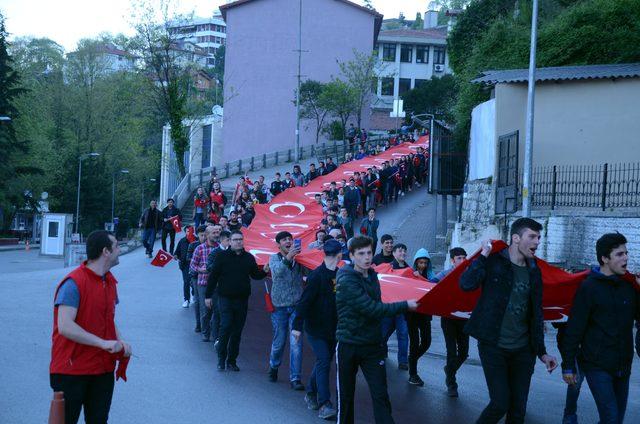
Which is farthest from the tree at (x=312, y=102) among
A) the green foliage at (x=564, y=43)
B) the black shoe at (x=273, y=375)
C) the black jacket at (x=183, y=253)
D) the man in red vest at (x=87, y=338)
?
the man in red vest at (x=87, y=338)

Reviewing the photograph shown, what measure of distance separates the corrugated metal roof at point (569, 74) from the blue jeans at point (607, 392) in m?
14.8

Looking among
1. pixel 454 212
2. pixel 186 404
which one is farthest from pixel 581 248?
pixel 454 212

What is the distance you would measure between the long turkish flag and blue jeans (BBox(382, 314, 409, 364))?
0.64 m

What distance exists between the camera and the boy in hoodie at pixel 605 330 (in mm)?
7324

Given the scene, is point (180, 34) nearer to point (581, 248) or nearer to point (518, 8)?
point (518, 8)

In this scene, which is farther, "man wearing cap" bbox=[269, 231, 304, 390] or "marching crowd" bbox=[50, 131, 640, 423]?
"man wearing cap" bbox=[269, 231, 304, 390]

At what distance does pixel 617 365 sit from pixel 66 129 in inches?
2898

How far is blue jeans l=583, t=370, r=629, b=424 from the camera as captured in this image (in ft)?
23.8

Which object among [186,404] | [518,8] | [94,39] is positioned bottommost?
[186,404]

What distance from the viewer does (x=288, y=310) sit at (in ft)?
37.2

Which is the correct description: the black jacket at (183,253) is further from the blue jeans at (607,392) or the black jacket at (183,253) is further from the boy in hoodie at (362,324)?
the blue jeans at (607,392)

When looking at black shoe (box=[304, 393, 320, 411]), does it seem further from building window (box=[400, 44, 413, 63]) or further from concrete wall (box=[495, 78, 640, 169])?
building window (box=[400, 44, 413, 63])

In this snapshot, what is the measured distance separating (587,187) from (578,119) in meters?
4.23

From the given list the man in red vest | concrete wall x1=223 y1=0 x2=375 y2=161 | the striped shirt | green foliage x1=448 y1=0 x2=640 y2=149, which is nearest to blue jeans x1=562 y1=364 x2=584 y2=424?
the man in red vest
